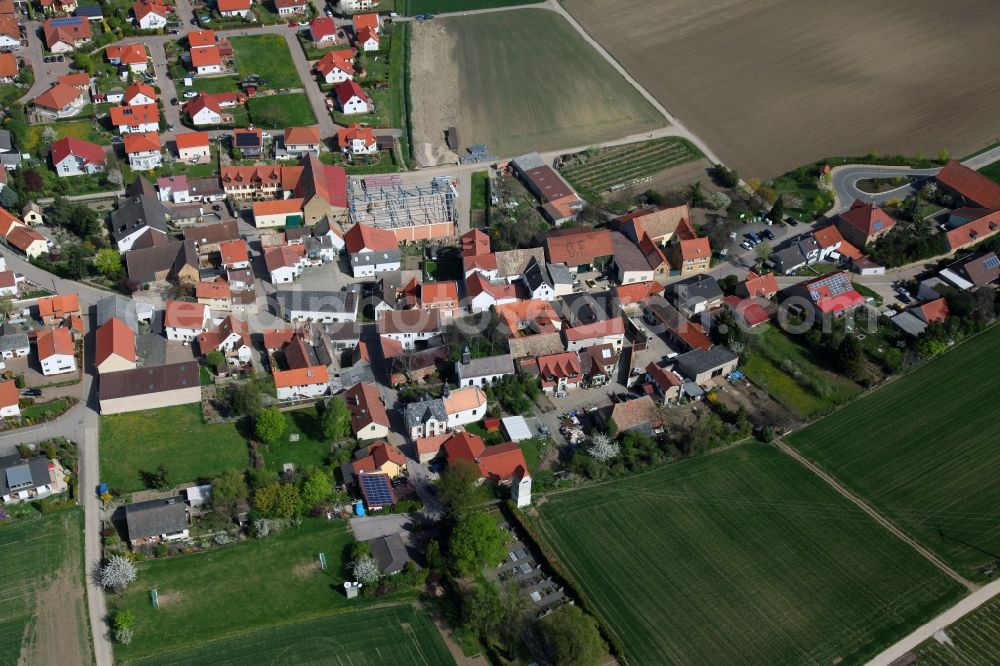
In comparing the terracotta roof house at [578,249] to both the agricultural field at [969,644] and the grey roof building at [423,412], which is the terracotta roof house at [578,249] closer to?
the grey roof building at [423,412]

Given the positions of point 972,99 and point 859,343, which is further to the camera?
point 972,99

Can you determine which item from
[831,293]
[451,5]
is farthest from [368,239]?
[451,5]

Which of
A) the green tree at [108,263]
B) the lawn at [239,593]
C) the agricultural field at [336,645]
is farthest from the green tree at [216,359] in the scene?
the agricultural field at [336,645]

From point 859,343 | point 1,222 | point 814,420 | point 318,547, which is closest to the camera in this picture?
point 318,547

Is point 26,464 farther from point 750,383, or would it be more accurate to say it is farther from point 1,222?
point 750,383

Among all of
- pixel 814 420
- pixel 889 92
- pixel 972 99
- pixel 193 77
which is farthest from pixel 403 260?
pixel 972 99

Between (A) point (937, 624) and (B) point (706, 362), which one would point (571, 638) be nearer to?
(A) point (937, 624)

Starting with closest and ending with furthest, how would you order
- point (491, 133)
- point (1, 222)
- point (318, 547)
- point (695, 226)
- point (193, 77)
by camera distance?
point (318, 547), point (1, 222), point (695, 226), point (491, 133), point (193, 77)
